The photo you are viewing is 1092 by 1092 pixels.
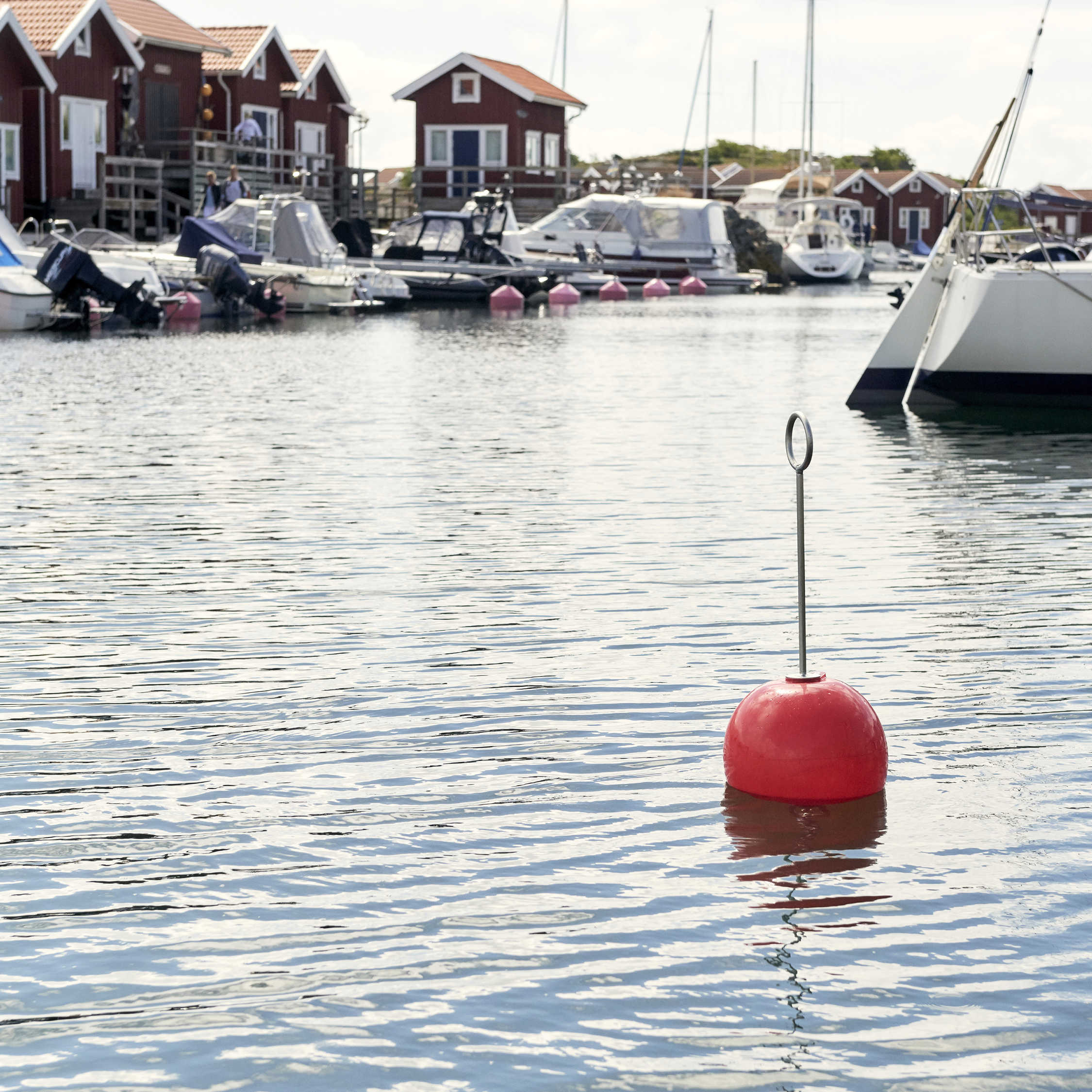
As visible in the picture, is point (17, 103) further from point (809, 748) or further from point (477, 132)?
point (809, 748)

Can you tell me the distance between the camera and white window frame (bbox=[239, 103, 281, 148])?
60.2 m

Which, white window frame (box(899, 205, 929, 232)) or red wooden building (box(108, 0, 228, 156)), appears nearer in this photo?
red wooden building (box(108, 0, 228, 156))

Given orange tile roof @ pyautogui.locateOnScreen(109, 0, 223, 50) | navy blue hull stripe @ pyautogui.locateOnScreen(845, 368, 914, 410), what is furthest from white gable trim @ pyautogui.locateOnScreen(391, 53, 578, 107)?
navy blue hull stripe @ pyautogui.locateOnScreen(845, 368, 914, 410)

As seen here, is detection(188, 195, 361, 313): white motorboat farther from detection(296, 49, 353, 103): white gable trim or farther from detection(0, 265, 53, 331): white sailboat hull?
detection(296, 49, 353, 103): white gable trim

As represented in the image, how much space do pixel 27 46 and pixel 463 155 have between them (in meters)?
25.1

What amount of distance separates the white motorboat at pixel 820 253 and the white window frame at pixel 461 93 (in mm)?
15299

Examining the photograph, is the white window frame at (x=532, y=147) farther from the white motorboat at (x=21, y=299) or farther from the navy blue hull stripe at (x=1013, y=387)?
the navy blue hull stripe at (x=1013, y=387)

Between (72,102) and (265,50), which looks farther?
(265,50)

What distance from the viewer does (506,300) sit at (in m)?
51.2

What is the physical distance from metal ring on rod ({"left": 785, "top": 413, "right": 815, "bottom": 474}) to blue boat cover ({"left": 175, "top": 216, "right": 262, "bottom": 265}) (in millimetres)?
38186

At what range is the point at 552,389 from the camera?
82.6 ft

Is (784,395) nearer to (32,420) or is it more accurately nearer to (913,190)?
(32,420)

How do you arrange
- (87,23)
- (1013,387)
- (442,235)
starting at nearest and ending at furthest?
(1013,387)
(87,23)
(442,235)

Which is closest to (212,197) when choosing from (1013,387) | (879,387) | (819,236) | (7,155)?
(7,155)
